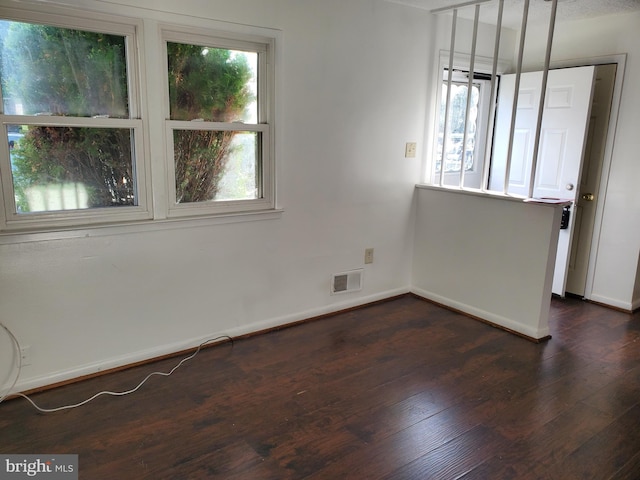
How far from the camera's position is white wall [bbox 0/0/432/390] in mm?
2391

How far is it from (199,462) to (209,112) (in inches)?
73.2

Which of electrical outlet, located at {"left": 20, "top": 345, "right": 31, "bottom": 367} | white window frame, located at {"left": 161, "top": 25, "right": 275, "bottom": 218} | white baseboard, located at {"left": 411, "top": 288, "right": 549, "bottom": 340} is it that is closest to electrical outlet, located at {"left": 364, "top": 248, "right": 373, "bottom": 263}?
white baseboard, located at {"left": 411, "top": 288, "right": 549, "bottom": 340}

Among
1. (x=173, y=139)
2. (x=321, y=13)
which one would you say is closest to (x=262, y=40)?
(x=321, y=13)

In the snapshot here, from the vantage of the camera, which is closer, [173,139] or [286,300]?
[173,139]

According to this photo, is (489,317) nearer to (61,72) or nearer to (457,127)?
(457,127)

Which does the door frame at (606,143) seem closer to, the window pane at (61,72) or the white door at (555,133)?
the white door at (555,133)

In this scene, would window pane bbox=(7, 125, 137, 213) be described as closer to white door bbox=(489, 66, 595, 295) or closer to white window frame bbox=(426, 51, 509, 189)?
white window frame bbox=(426, 51, 509, 189)

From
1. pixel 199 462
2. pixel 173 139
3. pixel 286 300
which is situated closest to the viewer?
pixel 199 462

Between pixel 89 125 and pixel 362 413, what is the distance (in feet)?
6.45

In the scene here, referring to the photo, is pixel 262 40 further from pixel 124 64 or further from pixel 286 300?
pixel 286 300

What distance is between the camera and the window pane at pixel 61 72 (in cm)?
214

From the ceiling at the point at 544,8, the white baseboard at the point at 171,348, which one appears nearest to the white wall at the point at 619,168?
the ceiling at the point at 544,8

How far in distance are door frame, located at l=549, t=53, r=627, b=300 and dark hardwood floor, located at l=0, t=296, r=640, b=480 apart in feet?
2.76

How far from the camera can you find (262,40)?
9.14ft
